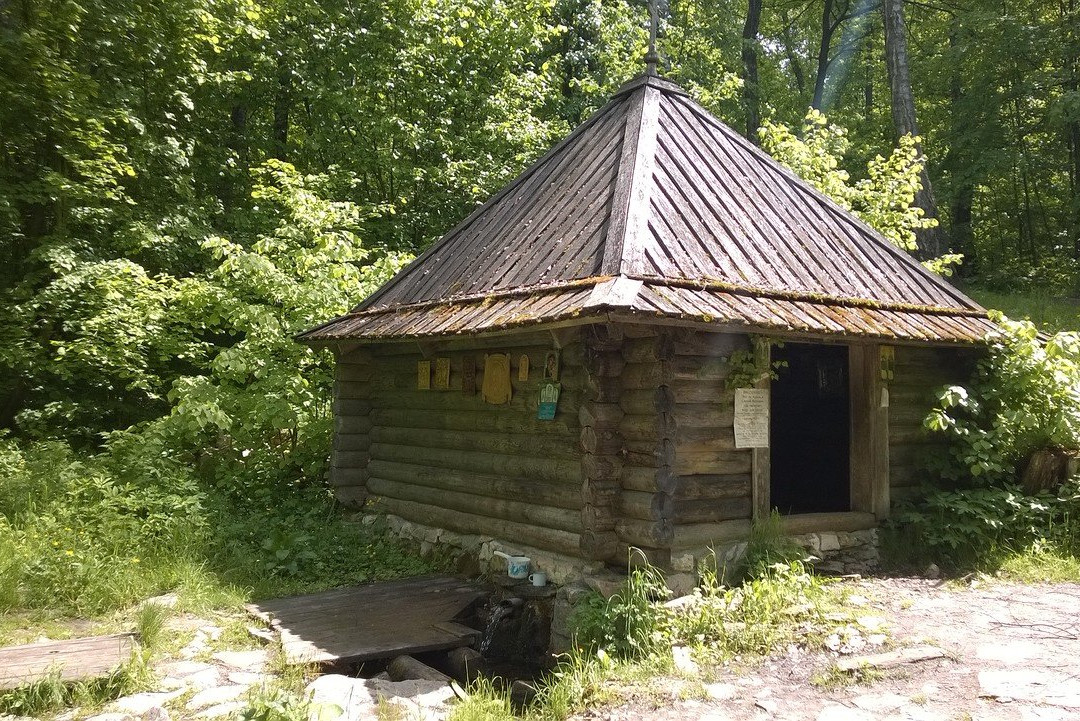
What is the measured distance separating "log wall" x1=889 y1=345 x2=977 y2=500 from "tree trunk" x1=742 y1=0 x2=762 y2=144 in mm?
14926

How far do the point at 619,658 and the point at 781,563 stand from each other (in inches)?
69.0

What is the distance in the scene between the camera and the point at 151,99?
1427 cm

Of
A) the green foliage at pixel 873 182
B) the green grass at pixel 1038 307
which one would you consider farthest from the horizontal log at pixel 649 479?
the green grass at pixel 1038 307

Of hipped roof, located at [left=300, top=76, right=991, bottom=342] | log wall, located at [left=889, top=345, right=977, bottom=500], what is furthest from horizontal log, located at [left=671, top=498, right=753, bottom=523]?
log wall, located at [left=889, top=345, right=977, bottom=500]

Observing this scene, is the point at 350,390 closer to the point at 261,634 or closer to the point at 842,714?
the point at 261,634

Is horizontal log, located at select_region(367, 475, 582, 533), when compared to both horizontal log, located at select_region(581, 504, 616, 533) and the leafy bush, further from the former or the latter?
the leafy bush

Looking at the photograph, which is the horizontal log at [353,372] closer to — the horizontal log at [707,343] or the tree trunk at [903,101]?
the horizontal log at [707,343]

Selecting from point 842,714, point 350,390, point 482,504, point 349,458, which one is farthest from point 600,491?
point 350,390

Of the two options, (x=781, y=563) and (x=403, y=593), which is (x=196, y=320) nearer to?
(x=403, y=593)

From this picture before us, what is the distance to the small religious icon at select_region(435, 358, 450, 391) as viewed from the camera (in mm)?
8633

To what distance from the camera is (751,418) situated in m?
6.92

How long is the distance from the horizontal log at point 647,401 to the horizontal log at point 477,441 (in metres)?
0.68

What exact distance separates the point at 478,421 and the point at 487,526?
42.0 inches

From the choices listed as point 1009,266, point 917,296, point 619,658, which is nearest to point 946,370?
point 917,296
